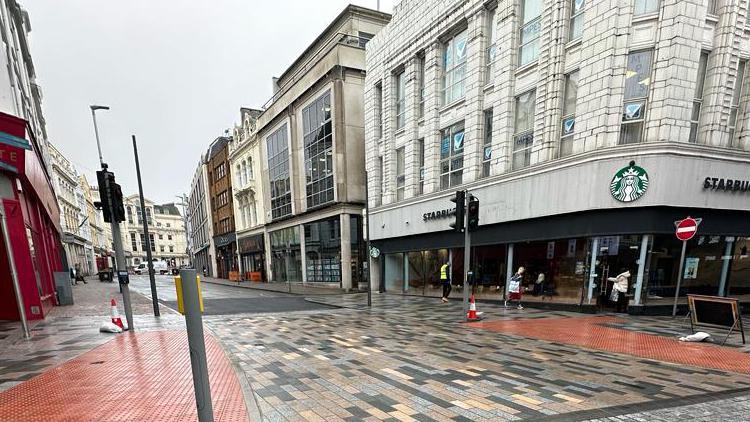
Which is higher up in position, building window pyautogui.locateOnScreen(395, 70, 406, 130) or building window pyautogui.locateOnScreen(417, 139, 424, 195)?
building window pyautogui.locateOnScreen(395, 70, 406, 130)

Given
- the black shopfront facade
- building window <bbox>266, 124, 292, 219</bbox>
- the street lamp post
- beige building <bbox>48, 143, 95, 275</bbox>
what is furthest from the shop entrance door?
beige building <bbox>48, 143, 95, 275</bbox>

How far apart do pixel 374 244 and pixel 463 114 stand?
10.3 m

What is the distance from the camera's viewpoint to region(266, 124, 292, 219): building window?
2958 centimetres

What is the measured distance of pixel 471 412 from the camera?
3809mm

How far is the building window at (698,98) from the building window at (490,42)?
6476 millimetres

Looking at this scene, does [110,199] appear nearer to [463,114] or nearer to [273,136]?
[463,114]

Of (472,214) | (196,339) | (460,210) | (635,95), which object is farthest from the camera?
(635,95)

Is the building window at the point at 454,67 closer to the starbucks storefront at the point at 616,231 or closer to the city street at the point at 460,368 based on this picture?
the starbucks storefront at the point at 616,231

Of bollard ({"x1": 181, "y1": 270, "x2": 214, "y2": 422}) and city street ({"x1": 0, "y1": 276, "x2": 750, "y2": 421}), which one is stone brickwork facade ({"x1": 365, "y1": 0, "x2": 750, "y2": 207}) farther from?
bollard ({"x1": 181, "y1": 270, "x2": 214, "y2": 422})

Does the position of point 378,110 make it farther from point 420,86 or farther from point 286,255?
point 286,255

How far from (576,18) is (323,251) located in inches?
787

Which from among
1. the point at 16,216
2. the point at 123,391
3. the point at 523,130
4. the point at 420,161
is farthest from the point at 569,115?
the point at 16,216

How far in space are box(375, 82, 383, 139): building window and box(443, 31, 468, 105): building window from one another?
17.6ft

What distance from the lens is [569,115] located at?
1110 cm
